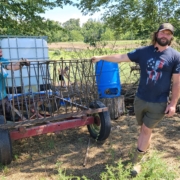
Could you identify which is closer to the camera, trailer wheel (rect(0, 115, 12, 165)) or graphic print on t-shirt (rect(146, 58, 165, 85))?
graphic print on t-shirt (rect(146, 58, 165, 85))

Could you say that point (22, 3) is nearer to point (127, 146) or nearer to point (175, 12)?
point (175, 12)

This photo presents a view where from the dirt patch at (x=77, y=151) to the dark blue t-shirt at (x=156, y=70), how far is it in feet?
3.52

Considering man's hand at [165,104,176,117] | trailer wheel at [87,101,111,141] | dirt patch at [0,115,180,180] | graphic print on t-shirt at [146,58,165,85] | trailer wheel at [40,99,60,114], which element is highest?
graphic print on t-shirt at [146,58,165,85]

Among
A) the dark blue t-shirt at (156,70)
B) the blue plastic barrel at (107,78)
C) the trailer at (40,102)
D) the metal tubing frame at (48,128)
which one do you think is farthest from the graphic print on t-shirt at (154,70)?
the blue plastic barrel at (107,78)

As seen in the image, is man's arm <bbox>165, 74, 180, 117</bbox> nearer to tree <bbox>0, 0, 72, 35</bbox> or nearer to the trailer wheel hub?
the trailer wheel hub

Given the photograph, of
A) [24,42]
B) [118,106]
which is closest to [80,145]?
[118,106]

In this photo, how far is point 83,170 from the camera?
10.3 feet

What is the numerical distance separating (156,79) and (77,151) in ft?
5.61

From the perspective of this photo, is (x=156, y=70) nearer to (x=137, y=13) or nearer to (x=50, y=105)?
(x=50, y=105)

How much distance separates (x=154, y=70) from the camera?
8.84 ft

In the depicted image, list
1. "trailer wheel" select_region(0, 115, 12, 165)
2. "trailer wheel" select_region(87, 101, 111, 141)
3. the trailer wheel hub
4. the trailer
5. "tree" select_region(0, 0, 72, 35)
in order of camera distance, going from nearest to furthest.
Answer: "trailer wheel" select_region(0, 115, 12, 165)
the trailer
"trailer wheel" select_region(87, 101, 111, 141)
the trailer wheel hub
"tree" select_region(0, 0, 72, 35)

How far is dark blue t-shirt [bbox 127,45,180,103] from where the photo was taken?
2625mm

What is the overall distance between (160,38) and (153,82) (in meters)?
0.49

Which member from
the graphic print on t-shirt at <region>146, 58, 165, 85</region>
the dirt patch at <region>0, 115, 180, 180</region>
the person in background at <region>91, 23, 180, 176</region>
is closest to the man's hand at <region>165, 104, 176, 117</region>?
the person in background at <region>91, 23, 180, 176</region>
